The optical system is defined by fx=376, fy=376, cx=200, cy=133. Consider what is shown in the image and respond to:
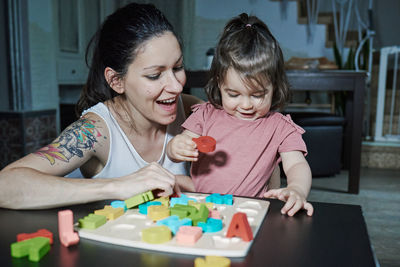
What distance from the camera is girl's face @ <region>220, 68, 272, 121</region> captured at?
111 centimetres

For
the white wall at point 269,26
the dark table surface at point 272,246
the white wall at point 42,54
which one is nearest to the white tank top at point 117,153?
the dark table surface at point 272,246

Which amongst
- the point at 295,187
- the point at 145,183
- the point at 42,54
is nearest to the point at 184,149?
the point at 145,183

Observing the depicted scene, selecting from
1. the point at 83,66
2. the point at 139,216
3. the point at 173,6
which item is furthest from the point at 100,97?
the point at 173,6

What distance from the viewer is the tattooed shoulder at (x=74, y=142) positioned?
990mm

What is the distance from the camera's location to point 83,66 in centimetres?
398

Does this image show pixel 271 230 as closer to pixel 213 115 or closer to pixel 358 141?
pixel 213 115

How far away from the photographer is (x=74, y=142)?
3.41ft

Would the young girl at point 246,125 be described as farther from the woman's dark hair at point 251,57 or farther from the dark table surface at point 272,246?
the dark table surface at point 272,246

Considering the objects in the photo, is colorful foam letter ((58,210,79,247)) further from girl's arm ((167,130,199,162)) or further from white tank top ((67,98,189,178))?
white tank top ((67,98,189,178))

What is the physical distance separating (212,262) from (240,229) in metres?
0.11

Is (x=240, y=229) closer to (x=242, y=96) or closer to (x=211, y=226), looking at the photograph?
(x=211, y=226)

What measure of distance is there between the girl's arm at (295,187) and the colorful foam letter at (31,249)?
0.45 meters

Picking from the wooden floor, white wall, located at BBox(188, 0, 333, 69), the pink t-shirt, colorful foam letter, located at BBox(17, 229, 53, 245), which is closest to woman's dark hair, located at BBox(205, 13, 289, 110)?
the pink t-shirt

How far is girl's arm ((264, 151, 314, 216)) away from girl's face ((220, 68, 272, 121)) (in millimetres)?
163
